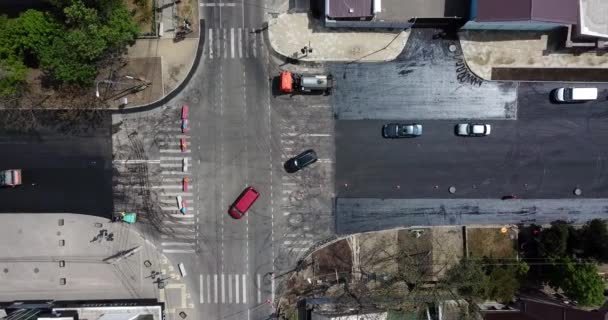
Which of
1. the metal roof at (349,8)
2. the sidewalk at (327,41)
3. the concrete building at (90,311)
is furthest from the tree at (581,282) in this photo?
the concrete building at (90,311)

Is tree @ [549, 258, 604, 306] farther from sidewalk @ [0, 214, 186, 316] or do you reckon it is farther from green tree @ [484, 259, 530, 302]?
sidewalk @ [0, 214, 186, 316]

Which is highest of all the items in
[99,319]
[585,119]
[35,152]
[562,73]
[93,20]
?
[93,20]

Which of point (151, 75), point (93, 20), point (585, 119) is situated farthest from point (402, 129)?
point (93, 20)

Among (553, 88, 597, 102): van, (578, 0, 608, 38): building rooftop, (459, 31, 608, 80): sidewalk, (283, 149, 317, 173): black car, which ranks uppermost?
(578, 0, 608, 38): building rooftop

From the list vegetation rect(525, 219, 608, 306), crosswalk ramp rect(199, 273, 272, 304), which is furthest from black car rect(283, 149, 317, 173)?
vegetation rect(525, 219, 608, 306)

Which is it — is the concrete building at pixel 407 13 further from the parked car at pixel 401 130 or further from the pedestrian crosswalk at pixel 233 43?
the parked car at pixel 401 130

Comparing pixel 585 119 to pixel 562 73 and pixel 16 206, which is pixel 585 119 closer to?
pixel 562 73
